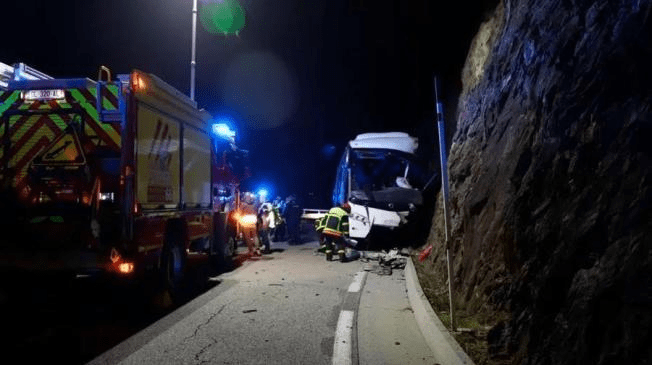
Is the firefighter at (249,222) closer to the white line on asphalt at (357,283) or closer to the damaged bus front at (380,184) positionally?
the damaged bus front at (380,184)

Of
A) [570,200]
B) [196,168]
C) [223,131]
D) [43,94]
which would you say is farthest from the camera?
[223,131]

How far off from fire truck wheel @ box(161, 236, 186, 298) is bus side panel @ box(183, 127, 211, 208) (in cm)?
96

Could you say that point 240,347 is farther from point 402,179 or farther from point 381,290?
point 402,179

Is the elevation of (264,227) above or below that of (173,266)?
above

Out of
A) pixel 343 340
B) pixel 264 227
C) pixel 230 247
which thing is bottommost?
pixel 343 340

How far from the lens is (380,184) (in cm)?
1555

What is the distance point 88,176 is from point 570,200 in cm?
582

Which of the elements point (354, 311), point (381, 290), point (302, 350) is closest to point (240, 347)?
point (302, 350)

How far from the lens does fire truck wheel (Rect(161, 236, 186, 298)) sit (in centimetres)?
729

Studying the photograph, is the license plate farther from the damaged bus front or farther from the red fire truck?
the damaged bus front

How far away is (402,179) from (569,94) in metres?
9.65

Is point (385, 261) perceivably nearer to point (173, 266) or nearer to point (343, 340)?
point (173, 266)

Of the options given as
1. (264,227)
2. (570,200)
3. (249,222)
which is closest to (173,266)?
(249,222)

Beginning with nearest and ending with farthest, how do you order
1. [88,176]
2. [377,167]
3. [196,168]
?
[88,176] < [196,168] < [377,167]
